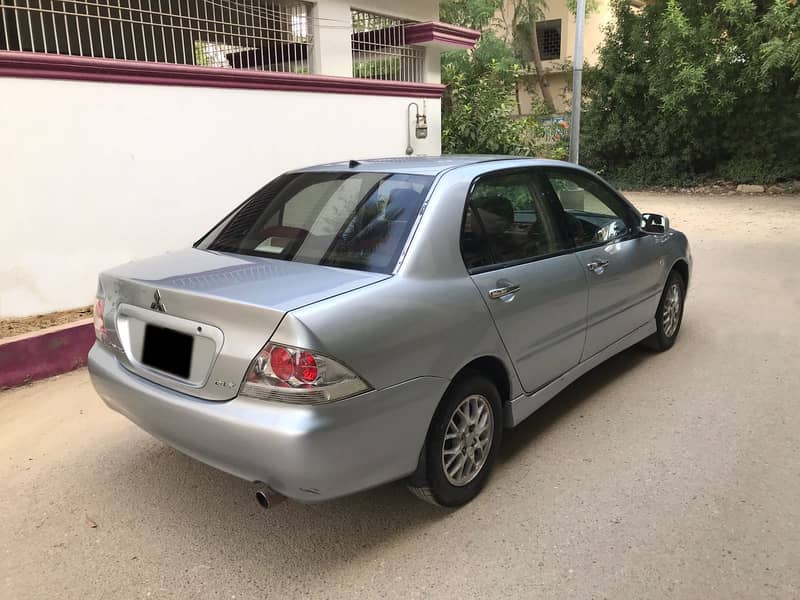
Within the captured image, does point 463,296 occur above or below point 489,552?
above

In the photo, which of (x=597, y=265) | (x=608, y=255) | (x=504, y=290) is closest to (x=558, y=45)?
(x=608, y=255)

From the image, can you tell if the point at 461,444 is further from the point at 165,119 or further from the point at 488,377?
the point at 165,119

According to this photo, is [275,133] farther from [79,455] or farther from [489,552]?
[489,552]

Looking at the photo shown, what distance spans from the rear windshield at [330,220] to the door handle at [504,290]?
529mm

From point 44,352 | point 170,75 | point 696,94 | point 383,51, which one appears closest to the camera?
point 44,352

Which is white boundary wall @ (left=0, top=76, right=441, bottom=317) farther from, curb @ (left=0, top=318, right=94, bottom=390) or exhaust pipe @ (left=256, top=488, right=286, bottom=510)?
exhaust pipe @ (left=256, top=488, right=286, bottom=510)

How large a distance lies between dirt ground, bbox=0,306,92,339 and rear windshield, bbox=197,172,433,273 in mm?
2502

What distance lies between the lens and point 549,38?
92.6 feet

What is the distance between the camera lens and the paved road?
8.64 feet

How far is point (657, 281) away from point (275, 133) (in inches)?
186

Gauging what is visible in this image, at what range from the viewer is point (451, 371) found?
2881 millimetres

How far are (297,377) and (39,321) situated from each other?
13.5 feet

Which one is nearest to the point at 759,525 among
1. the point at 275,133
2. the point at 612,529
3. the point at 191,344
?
the point at 612,529

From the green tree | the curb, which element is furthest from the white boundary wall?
the green tree
